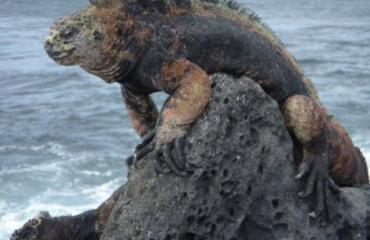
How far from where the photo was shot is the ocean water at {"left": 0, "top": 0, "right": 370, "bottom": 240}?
57.1ft

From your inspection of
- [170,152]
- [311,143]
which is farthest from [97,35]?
[311,143]

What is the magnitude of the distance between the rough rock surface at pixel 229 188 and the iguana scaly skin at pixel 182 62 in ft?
0.38

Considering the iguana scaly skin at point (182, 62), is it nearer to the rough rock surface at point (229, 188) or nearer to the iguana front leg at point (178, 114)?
the iguana front leg at point (178, 114)

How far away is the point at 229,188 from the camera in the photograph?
16.6 ft

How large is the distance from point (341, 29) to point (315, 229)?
1172 inches

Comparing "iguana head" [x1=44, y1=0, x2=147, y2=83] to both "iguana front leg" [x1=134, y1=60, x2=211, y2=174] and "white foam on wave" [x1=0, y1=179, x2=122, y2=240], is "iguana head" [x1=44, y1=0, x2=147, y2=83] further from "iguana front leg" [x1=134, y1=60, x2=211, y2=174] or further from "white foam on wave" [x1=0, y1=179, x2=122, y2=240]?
"white foam on wave" [x1=0, y1=179, x2=122, y2=240]

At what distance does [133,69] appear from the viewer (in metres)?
5.30

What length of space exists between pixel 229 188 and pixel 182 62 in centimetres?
88

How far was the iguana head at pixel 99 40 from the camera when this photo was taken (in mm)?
5000

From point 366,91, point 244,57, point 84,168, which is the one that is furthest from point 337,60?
point 244,57

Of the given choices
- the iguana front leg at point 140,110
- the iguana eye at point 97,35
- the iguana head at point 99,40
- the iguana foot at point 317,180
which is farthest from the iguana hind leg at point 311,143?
the iguana eye at point 97,35

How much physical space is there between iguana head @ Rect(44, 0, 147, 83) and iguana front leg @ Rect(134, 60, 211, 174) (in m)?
0.39

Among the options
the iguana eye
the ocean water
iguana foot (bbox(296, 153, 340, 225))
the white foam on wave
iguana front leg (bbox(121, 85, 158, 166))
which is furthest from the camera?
the ocean water

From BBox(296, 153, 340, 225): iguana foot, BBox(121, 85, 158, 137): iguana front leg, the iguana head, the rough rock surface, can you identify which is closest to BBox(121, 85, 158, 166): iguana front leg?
BBox(121, 85, 158, 137): iguana front leg
